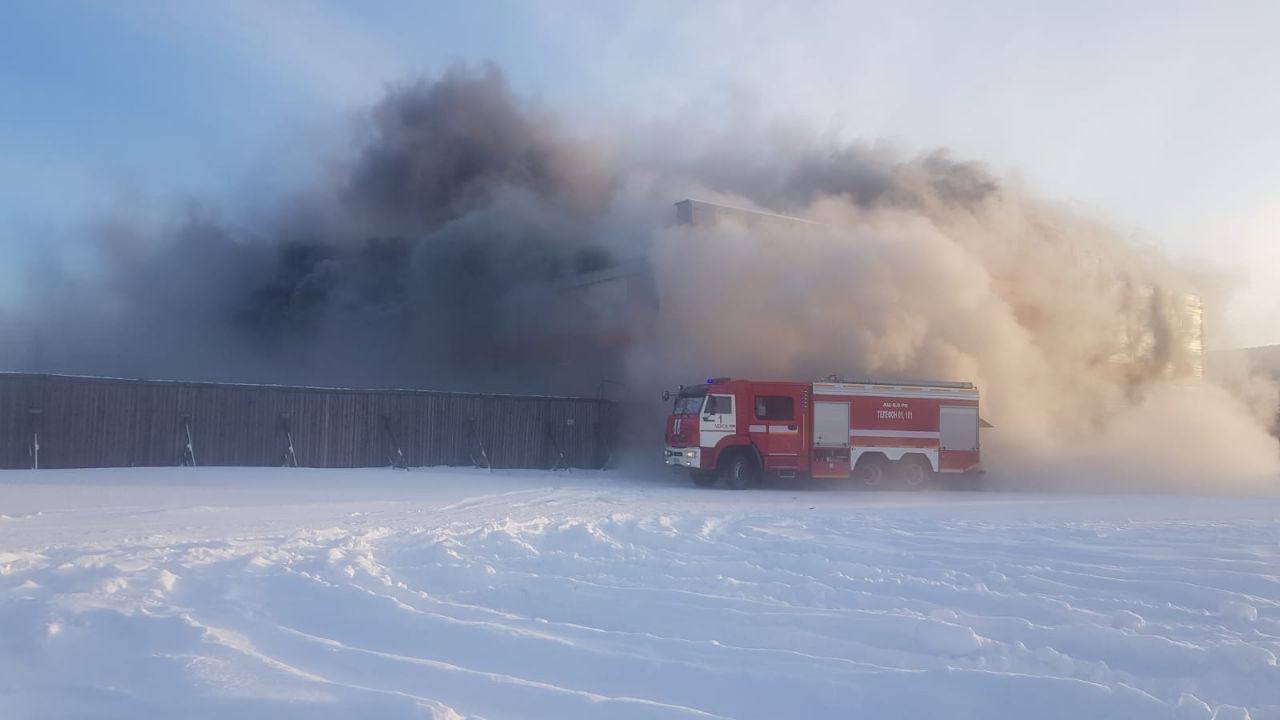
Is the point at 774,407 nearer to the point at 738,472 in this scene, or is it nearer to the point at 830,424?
the point at 830,424

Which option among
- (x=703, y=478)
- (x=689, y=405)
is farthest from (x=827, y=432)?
(x=689, y=405)

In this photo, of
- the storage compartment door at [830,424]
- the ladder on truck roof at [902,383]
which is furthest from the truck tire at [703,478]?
the ladder on truck roof at [902,383]

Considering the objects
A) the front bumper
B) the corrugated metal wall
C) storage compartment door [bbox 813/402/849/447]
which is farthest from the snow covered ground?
storage compartment door [bbox 813/402/849/447]

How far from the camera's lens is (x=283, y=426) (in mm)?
23391

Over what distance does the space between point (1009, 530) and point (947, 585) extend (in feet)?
16.9

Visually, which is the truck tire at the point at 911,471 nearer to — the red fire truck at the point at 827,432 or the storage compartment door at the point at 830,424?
the red fire truck at the point at 827,432

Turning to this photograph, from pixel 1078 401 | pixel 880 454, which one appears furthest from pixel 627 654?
pixel 1078 401

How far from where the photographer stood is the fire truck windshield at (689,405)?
2292 centimetres

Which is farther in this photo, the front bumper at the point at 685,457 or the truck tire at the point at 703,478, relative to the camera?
the truck tire at the point at 703,478

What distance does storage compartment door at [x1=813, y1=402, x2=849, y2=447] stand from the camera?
23.4m

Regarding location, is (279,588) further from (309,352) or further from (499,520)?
(309,352)

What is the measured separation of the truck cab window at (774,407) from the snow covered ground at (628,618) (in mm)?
9519

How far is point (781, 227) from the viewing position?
95.6 feet

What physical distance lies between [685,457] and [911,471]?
631cm
